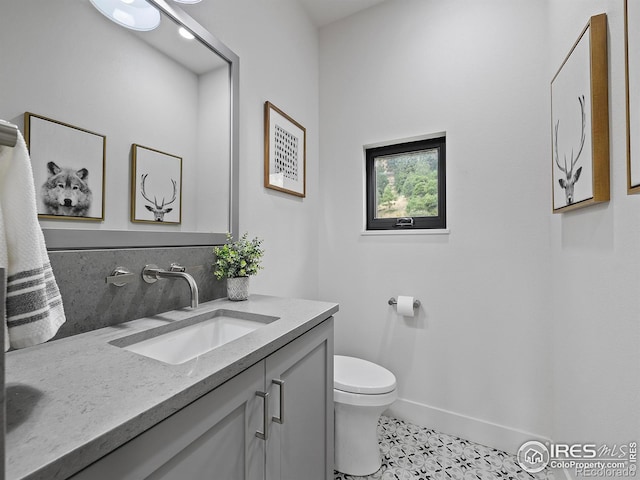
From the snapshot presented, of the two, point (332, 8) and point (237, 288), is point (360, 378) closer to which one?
point (237, 288)

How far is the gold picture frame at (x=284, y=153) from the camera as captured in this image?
1.64 meters

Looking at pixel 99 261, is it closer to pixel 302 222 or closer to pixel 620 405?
pixel 302 222

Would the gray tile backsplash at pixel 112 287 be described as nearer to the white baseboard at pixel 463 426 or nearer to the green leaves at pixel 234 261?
the green leaves at pixel 234 261

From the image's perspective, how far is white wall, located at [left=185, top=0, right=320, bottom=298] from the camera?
1478mm

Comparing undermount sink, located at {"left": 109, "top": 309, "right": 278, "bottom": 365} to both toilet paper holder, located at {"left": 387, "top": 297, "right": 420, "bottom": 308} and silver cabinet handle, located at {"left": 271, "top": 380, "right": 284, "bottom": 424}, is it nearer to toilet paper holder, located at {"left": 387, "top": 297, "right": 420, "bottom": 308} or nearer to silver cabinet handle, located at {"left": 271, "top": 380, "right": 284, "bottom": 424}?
silver cabinet handle, located at {"left": 271, "top": 380, "right": 284, "bottom": 424}

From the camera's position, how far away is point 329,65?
7.22ft

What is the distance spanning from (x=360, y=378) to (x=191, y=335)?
97 centimetres

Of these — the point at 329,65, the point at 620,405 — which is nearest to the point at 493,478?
the point at 620,405

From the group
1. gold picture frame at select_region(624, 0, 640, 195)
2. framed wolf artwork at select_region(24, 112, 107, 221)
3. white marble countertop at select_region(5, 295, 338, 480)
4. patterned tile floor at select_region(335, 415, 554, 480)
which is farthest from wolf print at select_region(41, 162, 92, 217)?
patterned tile floor at select_region(335, 415, 554, 480)

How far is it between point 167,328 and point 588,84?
1605mm

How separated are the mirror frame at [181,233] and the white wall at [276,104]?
80 millimetres

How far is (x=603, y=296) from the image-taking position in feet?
2.98

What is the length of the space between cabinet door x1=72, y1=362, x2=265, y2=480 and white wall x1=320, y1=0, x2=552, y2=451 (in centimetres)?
139

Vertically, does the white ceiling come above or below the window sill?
above
